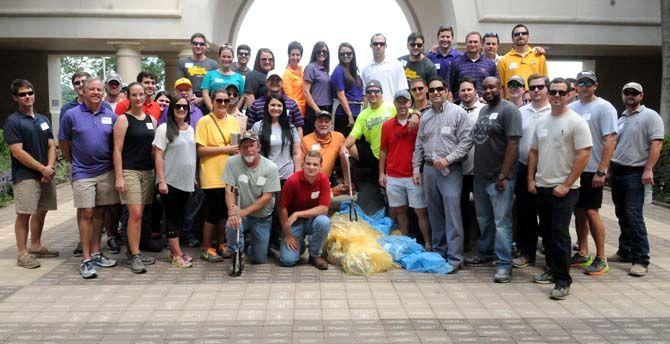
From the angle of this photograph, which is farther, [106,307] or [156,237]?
[156,237]

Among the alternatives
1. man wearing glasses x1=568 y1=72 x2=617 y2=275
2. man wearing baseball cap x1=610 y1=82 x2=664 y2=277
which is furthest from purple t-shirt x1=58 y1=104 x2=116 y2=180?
man wearing baseball cap x1=610 y1=82 x2=664 y2=277

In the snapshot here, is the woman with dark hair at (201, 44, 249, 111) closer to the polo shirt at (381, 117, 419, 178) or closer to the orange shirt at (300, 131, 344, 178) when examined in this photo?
the orange shirt at (300, 131, 344, 178)

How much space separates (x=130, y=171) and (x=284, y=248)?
1776 mm

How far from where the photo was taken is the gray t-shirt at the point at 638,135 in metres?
6.38

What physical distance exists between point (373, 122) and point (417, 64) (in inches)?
51.6

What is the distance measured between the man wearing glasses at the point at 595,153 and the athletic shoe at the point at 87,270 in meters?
4.97

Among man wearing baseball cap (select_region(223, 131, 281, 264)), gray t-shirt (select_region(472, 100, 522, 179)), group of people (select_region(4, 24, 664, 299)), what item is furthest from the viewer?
man wearing baseball cap (select_region(223, 131, 281, 264))

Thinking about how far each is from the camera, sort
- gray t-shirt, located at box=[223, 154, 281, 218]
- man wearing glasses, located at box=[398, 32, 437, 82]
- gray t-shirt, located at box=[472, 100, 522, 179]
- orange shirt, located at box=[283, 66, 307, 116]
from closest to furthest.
Answer: 1. gray t-shirt, located at box=[472, 100, 522, 179]
2. gray t-shirt, located at box=[223, 154, 281, 218]
3. man wearing glasses, located at box=[398, 32, 437, 82]
4. orange shirt, located at box=[283, 66, 307, 116]

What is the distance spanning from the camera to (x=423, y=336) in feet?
15.0

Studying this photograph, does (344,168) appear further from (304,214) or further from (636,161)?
(636,161)

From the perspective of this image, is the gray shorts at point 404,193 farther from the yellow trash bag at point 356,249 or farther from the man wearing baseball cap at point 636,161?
the man wearing baseball cap at point 636,161

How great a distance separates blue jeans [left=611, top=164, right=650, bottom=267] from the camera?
253 inches

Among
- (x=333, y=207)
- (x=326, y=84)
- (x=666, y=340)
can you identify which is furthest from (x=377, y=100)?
(x=666, y=340)

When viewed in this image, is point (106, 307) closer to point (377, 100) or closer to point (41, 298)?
point (41, 298)
